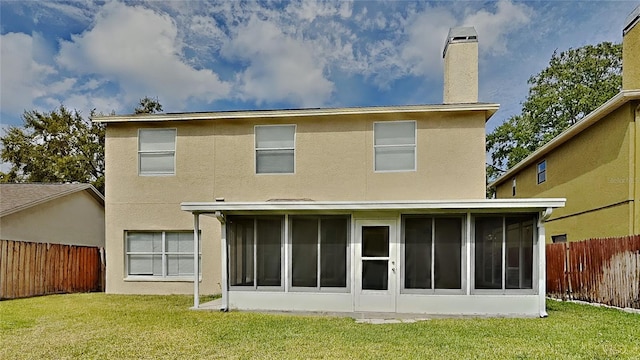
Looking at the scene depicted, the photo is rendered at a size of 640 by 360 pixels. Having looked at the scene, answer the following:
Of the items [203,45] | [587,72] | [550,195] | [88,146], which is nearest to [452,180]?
[550,195]

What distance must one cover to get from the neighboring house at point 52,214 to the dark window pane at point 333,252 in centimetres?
1084

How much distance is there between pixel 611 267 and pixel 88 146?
30.6 m

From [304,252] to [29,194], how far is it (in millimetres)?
12051

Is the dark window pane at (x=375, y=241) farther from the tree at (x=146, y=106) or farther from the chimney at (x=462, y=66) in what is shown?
the tree at (x=146, y=106)

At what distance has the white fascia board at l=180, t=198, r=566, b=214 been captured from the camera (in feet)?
26.1

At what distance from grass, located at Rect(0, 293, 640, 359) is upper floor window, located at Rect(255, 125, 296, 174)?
4.43m

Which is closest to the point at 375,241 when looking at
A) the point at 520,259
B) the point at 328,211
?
the point at 328,211

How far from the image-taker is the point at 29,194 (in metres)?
15.1

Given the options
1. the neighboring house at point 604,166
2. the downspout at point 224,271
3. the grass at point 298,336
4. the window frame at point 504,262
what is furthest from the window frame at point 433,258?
the neighboring house at point 604,166

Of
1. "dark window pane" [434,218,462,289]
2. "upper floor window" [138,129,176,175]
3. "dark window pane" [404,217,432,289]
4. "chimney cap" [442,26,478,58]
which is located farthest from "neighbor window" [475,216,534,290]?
"upper floor window" [138,129,176,175]

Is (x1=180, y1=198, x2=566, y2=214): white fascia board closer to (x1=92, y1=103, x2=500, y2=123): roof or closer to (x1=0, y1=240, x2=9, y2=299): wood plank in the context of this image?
(x1=92, y1=103, x2=500, y2=123): roof

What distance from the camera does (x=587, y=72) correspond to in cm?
2586

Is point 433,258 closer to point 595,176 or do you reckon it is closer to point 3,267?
point 595,176

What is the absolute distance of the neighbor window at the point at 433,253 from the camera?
8523 millimetres
